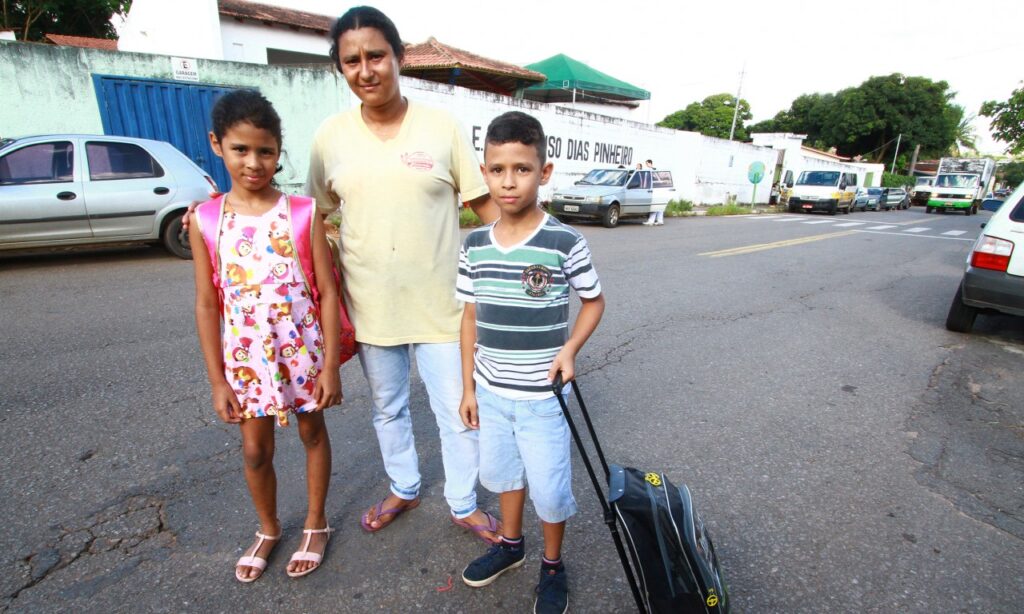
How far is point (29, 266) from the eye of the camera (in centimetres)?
664

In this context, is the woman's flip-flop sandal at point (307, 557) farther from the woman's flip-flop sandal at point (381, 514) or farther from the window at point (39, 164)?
the window at point (39, 164)

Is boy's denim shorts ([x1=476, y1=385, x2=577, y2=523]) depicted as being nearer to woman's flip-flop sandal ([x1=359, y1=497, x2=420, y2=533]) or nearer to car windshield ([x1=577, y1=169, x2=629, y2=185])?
woman's flip-flop sandal ([x1=359, y1=497, x2=420, y2=533])

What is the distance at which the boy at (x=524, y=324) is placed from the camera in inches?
64.8

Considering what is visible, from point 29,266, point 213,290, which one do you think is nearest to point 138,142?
point 29,266

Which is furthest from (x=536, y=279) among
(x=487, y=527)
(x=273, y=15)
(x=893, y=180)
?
(x=893, y=180)

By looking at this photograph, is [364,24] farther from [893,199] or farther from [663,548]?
[893,199]

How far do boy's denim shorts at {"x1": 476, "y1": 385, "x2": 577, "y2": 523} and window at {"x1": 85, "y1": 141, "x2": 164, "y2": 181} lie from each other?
7.17 meters

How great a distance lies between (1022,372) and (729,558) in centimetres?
399

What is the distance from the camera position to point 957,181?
96.0 feet

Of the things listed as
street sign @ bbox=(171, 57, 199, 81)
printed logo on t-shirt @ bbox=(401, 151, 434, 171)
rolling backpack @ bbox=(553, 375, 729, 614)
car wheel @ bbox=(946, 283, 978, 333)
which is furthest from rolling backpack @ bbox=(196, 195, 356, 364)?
street sign @ bbox=(171, 57, 199, 81)

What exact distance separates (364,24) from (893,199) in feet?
125

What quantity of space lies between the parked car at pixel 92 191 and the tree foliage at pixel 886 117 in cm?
5427

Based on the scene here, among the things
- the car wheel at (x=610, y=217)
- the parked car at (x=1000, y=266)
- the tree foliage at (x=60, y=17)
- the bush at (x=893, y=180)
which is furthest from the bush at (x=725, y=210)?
the bush at (x=893, y=180)

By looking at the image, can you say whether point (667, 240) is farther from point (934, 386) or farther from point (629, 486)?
point (629, 486)
